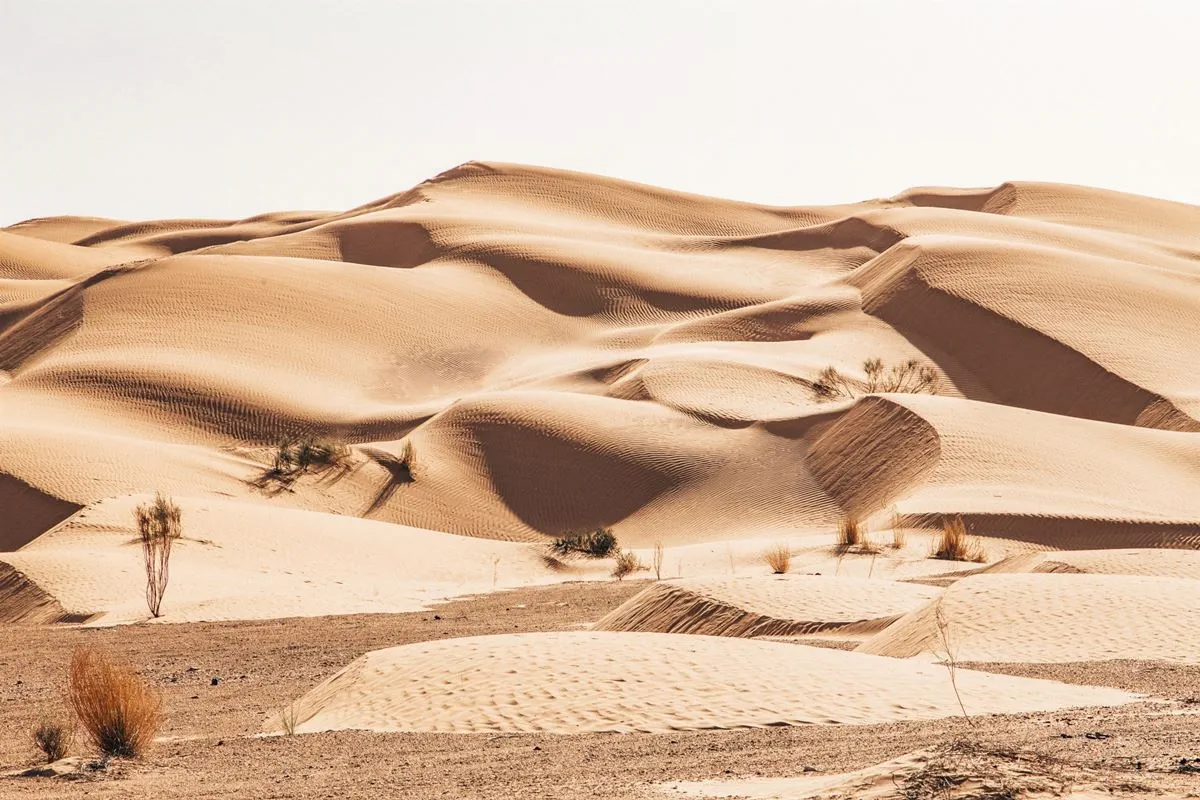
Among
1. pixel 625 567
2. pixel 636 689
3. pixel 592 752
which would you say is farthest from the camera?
pixel 625 567

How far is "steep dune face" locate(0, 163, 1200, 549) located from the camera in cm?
3142

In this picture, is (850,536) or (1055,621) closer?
(1055,621)

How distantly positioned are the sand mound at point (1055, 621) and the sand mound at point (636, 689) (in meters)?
1.77

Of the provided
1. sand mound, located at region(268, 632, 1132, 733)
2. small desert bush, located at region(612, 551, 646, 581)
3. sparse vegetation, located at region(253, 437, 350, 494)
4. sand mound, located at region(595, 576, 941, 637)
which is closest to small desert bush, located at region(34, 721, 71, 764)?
sand mound, located at region(268, 632, 1132, 733)

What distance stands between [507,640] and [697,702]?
2335 millimetres

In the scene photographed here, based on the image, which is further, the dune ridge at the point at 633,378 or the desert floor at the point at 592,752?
the dune ridge at the point at 633,378

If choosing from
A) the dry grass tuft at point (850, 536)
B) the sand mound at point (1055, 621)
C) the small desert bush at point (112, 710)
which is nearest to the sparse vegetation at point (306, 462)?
the dry grass tuft at point (850, 536)

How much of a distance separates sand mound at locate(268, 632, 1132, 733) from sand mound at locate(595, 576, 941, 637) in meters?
3.81

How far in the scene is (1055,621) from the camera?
47.3 feet

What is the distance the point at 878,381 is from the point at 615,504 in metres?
9.76

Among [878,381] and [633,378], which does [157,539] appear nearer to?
[633,378]

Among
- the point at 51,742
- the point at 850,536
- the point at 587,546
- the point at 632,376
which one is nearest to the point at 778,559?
the point at 850,536

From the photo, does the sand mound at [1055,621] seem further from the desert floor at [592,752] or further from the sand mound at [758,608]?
the sand mound at [758,608]

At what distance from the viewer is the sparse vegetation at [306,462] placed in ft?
114
